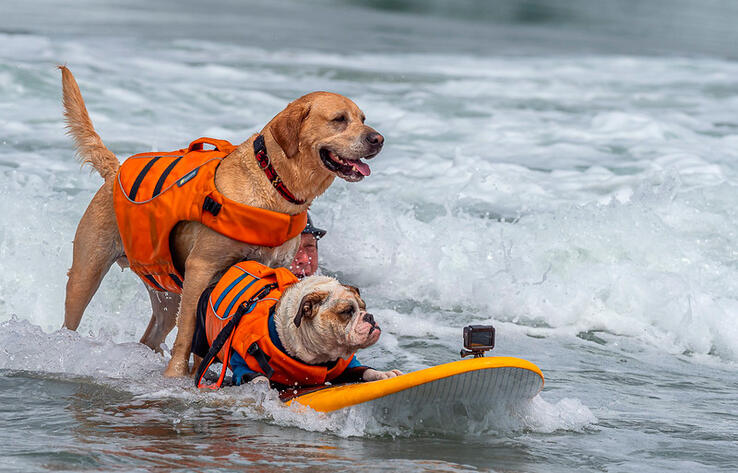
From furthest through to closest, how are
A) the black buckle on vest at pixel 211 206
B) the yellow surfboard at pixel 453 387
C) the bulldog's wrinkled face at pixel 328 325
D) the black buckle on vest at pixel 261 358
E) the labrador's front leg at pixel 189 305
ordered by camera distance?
the labrador's front leg at pixel 189 305
the black buckle on vest at pixel 211 206
the black buckle on vest at pixel 261 358
the bulldog's wrinkled face at pixel 328 325
the yellow surfboard at pixel 453 387

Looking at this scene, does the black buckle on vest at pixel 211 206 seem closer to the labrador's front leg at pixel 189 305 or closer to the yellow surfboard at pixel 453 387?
the labrador's front leg at pixel 189 305

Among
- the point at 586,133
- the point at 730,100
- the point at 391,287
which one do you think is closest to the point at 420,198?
the point at 391,287

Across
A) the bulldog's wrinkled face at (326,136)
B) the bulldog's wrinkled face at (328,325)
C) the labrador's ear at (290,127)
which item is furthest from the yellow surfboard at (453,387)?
the labrador's ear at (290,127)

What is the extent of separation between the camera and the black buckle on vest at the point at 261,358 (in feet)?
16.7

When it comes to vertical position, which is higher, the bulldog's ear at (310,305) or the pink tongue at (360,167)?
the pink tongue at (360,167)

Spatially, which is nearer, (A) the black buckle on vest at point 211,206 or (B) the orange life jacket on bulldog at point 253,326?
(B) the orange life jacket on bulldog at point 253,326

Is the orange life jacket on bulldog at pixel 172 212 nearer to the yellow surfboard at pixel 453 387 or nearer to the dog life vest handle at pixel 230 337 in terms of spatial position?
the dog life vest handle at pixel 230 337

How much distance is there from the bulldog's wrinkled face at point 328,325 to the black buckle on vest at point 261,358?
0.14 metres

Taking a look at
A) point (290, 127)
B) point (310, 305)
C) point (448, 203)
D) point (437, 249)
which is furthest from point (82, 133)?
point (448, 203)

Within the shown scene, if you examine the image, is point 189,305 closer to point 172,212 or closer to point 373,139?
point 172,212

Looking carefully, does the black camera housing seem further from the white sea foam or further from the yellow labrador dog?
the yellow labrador dog

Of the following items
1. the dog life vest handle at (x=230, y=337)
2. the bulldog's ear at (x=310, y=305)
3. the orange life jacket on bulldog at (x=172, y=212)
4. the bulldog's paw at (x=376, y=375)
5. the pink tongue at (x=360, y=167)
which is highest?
the pink tongue at (x=360, y=167)

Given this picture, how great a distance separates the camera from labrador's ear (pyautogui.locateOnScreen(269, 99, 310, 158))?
545 centimetres

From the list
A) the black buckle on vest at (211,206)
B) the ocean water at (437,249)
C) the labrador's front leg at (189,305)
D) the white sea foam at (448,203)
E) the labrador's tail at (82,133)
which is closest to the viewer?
the ocean water at (437,249)
